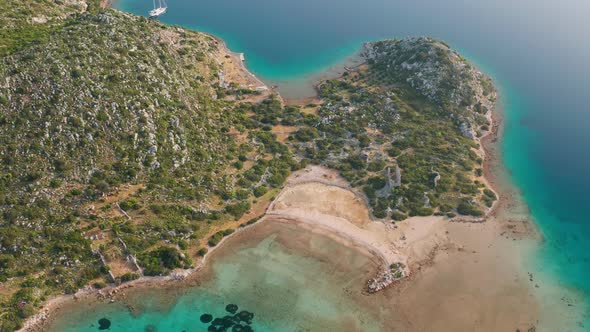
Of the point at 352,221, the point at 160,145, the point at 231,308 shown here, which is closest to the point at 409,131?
the point at 352,221

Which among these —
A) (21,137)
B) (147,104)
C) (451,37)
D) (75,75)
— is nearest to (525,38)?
(451,37)

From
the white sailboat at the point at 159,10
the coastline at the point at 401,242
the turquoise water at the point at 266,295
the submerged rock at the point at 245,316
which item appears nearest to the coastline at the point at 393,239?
the coastline at the point at 401,242

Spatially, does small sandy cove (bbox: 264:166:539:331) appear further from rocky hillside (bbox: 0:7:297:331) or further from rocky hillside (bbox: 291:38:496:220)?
rocky hillside (bbox: 0:7:297:331)

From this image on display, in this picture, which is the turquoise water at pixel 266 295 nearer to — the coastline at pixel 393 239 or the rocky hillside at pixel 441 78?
the coastline at pixel 393 239

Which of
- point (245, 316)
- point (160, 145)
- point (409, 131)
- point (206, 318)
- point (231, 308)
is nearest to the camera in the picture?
point (206, 318)

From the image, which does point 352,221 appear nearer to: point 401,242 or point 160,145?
point 401,242

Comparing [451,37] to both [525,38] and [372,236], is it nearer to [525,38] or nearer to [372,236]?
[525,38]

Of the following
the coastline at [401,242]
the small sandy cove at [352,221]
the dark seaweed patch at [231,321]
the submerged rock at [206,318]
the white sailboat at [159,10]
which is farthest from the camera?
the white sailboat at [159,10]

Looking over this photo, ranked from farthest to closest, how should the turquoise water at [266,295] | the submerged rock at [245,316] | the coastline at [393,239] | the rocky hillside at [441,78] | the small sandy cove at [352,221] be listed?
1. the rocky hillside at [441,78]
2. the small sandy cove at [352,221]
3. the coastline at [393,239]
4. the submerged rock at [245,316]
5. the turquoise water at [266,295]

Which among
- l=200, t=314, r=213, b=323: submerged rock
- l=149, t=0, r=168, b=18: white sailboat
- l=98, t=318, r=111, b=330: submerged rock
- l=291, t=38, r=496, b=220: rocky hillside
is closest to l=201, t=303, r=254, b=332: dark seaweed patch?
l=200, t=314, r=213, b=323: submerged rock

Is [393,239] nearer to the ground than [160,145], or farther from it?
nearer to the ground

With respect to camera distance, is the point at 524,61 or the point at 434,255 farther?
the point at 524,61

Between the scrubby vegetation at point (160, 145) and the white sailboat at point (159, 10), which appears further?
the white sailboat at point (159, 10)
